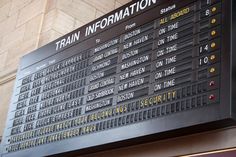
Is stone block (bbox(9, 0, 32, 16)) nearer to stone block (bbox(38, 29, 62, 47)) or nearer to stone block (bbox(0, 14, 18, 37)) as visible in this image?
stone block (bbox(0, 14, 18, 37))

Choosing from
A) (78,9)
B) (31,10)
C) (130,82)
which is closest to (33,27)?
(31,10)

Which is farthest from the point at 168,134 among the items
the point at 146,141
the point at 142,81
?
the point at 142,81

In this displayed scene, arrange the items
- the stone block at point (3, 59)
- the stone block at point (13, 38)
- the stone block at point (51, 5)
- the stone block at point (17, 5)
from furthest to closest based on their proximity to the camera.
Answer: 1. the stone block at point (17, 5)
2. the stone block at point (3, 59)
3. the stone block at point (13, 38)
4. the stone block at point (51, 5)

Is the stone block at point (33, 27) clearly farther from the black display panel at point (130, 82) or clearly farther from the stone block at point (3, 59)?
the black display panel at point (130, 82)

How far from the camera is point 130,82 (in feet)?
11.0

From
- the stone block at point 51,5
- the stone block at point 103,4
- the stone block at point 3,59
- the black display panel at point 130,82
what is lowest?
the black display panel at point 130,82

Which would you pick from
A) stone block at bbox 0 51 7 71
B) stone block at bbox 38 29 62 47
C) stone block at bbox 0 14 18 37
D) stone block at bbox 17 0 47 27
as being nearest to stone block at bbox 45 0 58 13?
stone block at bbox 17 0 47 27

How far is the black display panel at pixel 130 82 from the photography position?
281 cm

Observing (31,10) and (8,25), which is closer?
(31,10)

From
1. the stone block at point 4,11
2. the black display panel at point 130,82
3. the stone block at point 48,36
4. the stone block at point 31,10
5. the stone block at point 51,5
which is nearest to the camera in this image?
the black display panel at point 130,82

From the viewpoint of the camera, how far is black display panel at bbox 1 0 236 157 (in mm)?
2812

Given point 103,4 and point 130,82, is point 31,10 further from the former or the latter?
point 130,82

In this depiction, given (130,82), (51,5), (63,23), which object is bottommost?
(130,82)

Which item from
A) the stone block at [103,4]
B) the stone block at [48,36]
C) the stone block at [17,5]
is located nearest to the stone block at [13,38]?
the stone block at [17,5]
